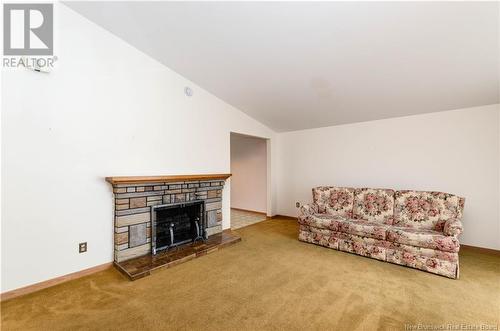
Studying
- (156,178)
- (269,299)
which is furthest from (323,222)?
(156,178)

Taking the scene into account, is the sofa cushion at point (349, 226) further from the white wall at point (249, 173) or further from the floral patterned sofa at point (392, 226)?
the white wall at point (249, 173)

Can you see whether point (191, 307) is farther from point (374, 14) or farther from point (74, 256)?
point (374, 14)

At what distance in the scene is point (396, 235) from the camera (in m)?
2.90

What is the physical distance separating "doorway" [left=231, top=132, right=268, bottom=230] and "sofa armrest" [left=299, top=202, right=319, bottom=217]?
1.64 m

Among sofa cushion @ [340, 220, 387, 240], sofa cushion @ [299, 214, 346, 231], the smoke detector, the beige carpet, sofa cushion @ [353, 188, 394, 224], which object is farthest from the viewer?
the beige carpet

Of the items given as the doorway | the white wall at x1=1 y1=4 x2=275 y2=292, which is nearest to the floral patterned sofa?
the doorway

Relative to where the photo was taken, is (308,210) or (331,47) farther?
(308,210)

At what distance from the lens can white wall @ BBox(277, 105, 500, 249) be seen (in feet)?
10.7

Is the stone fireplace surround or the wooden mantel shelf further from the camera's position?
the stone fireplace surround

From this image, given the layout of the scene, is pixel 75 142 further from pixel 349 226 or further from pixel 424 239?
pixel 424 239

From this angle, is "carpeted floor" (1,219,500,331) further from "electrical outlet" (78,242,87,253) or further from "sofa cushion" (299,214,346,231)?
"sofa cushion" (299,214,346,231)

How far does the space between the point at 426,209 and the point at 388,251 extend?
902 millimetres

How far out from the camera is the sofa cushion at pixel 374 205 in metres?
3.50

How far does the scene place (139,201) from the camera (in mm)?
3012
